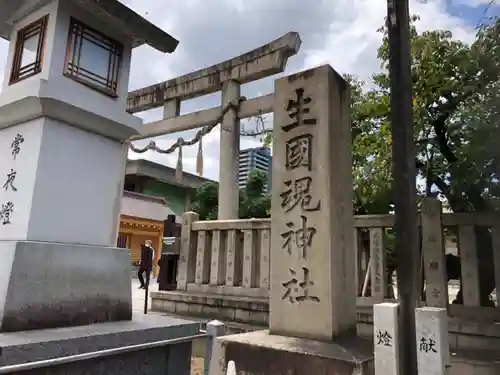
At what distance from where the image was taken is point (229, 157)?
30.8ft

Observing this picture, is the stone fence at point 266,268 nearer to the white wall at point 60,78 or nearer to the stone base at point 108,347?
the stone base at point 108,347

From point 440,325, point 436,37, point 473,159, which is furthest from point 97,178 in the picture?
point 436,37

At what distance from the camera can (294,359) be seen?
3.13m

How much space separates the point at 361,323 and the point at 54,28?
184 inches

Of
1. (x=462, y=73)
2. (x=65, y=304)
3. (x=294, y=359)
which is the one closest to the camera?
(x=65, y=304)

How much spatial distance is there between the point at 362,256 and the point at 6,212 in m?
4.56

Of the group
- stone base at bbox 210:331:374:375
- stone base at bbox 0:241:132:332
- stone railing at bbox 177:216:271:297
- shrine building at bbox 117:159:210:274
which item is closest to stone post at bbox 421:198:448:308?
stone base at bbox 210:331:374:375

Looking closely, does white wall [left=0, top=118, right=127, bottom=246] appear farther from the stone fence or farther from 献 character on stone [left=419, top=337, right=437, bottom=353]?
the stone fence

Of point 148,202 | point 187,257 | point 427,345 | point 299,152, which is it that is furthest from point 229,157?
point 148,202

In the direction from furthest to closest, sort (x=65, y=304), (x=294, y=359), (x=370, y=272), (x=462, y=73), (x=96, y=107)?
(x=462, y=73)
(x=370, y=272)
(x=96, y=107)
(x=294, y=359)
(x=65, y=304)

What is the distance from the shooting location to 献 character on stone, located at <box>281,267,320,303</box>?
141 inches

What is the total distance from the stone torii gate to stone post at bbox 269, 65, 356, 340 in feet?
16.2

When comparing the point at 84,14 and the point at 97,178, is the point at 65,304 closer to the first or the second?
the point at 97,178

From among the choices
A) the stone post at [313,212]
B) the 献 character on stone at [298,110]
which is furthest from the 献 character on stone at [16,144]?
the 献 character on stone at [298,110]
